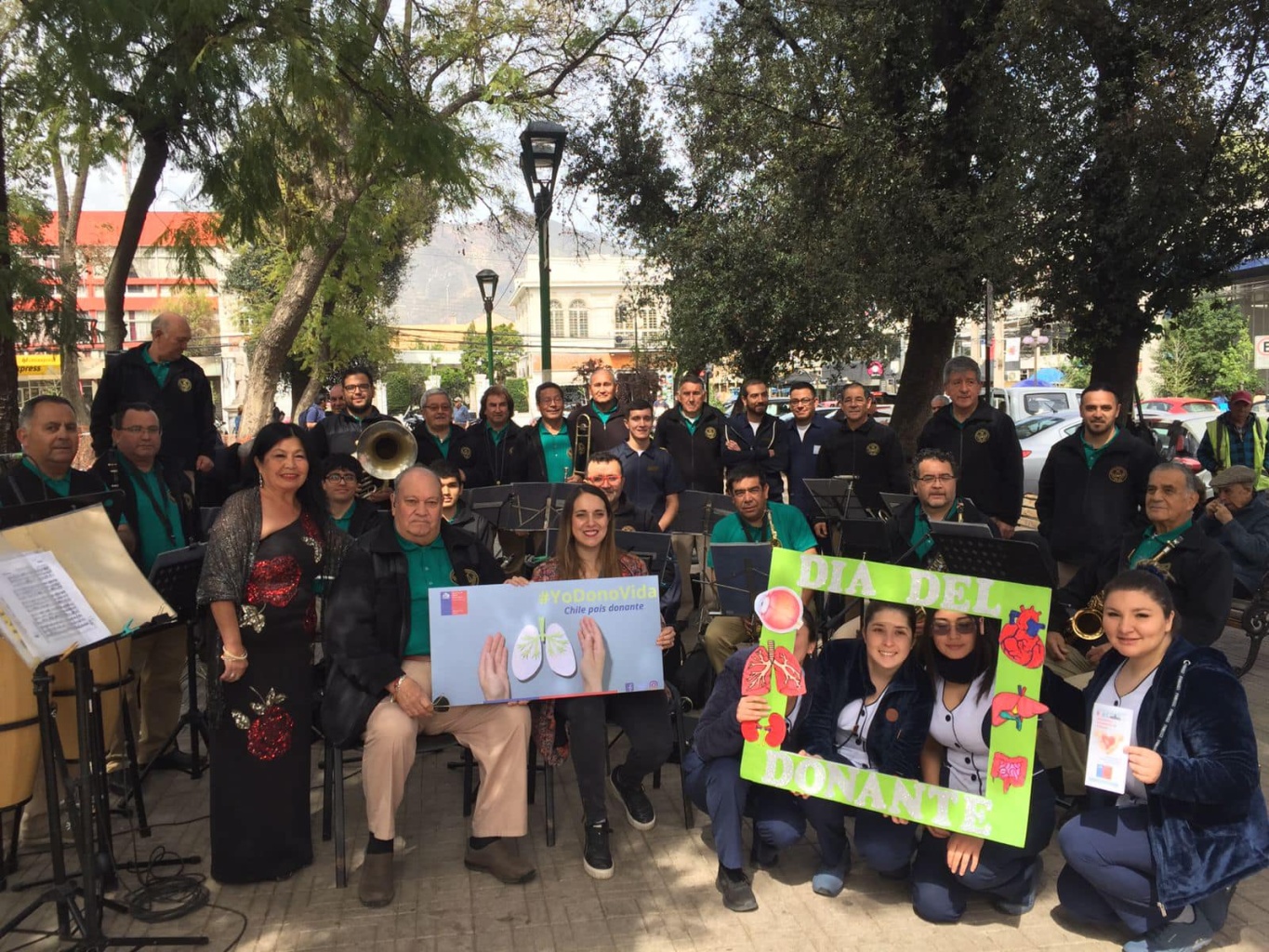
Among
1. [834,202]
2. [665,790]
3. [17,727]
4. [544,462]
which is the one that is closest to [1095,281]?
[834,202]

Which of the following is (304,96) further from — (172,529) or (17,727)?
(17,727)

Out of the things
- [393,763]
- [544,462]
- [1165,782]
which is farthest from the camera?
[544,462]

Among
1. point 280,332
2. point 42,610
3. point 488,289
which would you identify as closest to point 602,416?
point 280,332

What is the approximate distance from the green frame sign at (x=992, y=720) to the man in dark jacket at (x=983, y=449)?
3415 millimetres

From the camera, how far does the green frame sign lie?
3580mm

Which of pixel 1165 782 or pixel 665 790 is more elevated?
pixel 1165 782

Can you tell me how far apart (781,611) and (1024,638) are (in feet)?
2.89

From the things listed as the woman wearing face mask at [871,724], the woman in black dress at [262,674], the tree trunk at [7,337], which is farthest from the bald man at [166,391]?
the woman wearing face mask at [871,724]

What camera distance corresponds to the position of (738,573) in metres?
5.18

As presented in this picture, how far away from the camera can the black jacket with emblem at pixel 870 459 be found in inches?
300

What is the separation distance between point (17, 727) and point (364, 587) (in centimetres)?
133

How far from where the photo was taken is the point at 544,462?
25.9ft

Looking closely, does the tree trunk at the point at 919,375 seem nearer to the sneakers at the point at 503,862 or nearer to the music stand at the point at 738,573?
the music stand at the point at 738,573

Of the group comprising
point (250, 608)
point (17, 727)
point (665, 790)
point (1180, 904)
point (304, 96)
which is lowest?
point (665, 790)
